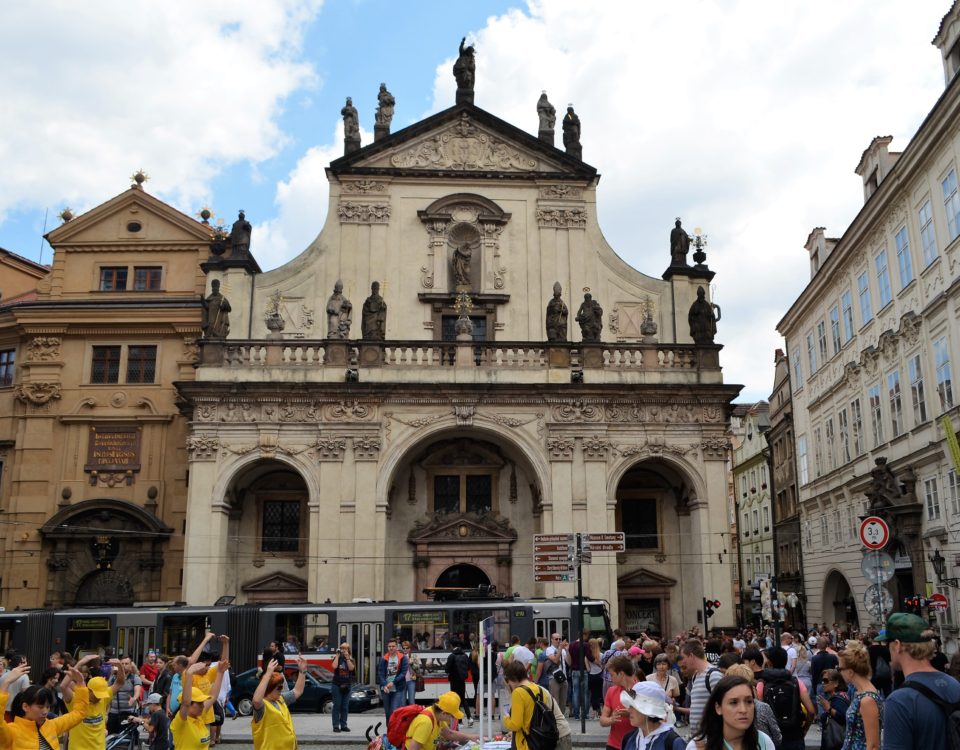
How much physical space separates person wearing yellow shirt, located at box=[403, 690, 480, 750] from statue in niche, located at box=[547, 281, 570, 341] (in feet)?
77.1

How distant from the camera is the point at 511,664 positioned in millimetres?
8328

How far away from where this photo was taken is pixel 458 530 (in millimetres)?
31906

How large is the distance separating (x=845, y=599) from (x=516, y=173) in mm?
20945

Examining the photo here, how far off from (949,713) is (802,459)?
3829 cm

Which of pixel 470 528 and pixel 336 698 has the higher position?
pixel 470 528

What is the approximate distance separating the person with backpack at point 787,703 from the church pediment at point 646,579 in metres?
23.8

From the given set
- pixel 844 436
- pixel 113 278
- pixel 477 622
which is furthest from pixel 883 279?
pixel 113 278

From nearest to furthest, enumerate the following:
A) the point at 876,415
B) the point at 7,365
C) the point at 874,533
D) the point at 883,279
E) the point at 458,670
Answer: the point at 874,533 → the point at 458,670 → the point at 883,279 → the point at 876,415 → the point at 7,365

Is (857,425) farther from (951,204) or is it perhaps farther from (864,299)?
(951,204)

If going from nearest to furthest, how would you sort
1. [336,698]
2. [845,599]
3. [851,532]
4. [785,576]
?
[336,698], [851,532], [845,599], [785,576]

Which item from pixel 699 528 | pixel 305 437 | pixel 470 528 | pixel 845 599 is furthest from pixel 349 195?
→ pixel 845 599

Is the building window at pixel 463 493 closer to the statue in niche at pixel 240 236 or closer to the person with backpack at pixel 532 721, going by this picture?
the statue in niche at pixel 240 236

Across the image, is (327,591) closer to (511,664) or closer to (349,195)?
(349,195)

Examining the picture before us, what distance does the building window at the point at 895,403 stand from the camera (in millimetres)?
29125
